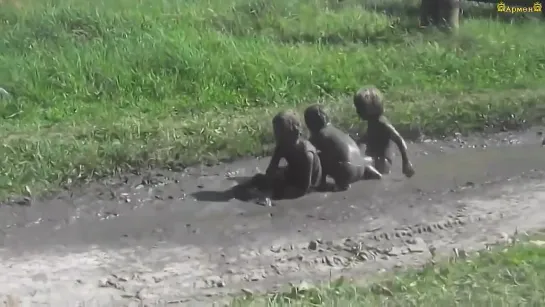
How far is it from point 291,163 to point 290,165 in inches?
1.2

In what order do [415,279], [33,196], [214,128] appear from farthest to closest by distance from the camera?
[214,128] → [33,196] → [415,279]

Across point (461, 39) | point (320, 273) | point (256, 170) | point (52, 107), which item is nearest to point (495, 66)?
point (461, 39)

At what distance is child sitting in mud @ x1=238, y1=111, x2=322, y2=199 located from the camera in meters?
6.32

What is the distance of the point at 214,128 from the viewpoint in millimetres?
7809

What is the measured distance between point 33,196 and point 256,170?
1.78m

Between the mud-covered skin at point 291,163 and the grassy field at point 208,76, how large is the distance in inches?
36.4

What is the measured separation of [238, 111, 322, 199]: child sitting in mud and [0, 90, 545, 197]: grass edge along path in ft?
2.90

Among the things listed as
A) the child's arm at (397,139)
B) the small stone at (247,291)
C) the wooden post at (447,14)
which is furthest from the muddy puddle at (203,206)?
the wooden post at (447,14)

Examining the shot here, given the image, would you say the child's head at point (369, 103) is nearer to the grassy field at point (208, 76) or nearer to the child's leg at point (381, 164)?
the child's leg at point (381, 164)

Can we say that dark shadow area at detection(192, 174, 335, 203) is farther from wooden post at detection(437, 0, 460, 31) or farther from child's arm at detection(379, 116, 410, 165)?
wooden post at detection(437, 0, 460, 31)

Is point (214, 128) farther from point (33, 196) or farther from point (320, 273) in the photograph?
point (320, 273)

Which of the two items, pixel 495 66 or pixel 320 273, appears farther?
pixel 495 66

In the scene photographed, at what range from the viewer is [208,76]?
942cm

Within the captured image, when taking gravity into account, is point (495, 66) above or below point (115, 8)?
below
